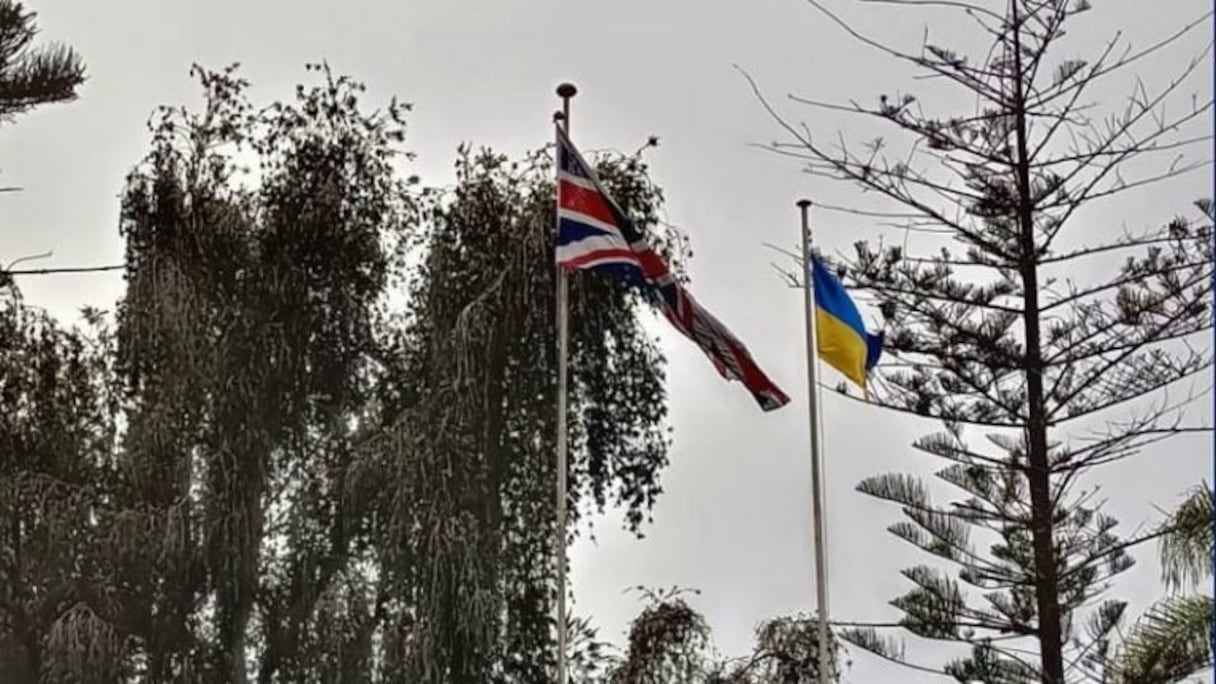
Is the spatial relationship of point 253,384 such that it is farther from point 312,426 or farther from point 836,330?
point 836,330

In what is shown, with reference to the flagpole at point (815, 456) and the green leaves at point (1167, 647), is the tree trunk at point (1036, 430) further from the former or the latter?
the flagpole at point (815, 456)

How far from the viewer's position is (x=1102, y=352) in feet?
31.1

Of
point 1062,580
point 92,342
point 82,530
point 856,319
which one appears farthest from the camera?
point 92,342

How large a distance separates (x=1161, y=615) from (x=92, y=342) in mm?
6763

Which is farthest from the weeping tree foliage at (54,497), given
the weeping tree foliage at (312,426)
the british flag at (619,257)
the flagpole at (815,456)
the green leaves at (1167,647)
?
the green leaves at (1167,647)

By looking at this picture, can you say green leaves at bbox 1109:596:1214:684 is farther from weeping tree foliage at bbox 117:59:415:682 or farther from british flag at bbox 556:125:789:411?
weeping tree foliage at bbox 117:59:415:682

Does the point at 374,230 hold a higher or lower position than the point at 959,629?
higher

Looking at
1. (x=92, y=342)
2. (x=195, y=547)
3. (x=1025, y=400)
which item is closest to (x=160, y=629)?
(x=195, y=547)

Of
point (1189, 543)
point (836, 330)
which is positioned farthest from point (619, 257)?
point (1189, 543)

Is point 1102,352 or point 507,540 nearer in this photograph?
point 1102,352

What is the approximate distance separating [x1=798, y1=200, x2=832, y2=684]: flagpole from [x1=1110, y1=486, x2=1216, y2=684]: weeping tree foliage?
70.0 inches

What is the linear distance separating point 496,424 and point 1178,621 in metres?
4.23

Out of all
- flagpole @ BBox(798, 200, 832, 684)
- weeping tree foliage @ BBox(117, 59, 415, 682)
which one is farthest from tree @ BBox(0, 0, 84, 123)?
flagpole @ BBox(798, 200, 832, 684)

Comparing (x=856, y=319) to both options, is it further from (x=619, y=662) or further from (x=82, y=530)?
(x=82, y=530)
